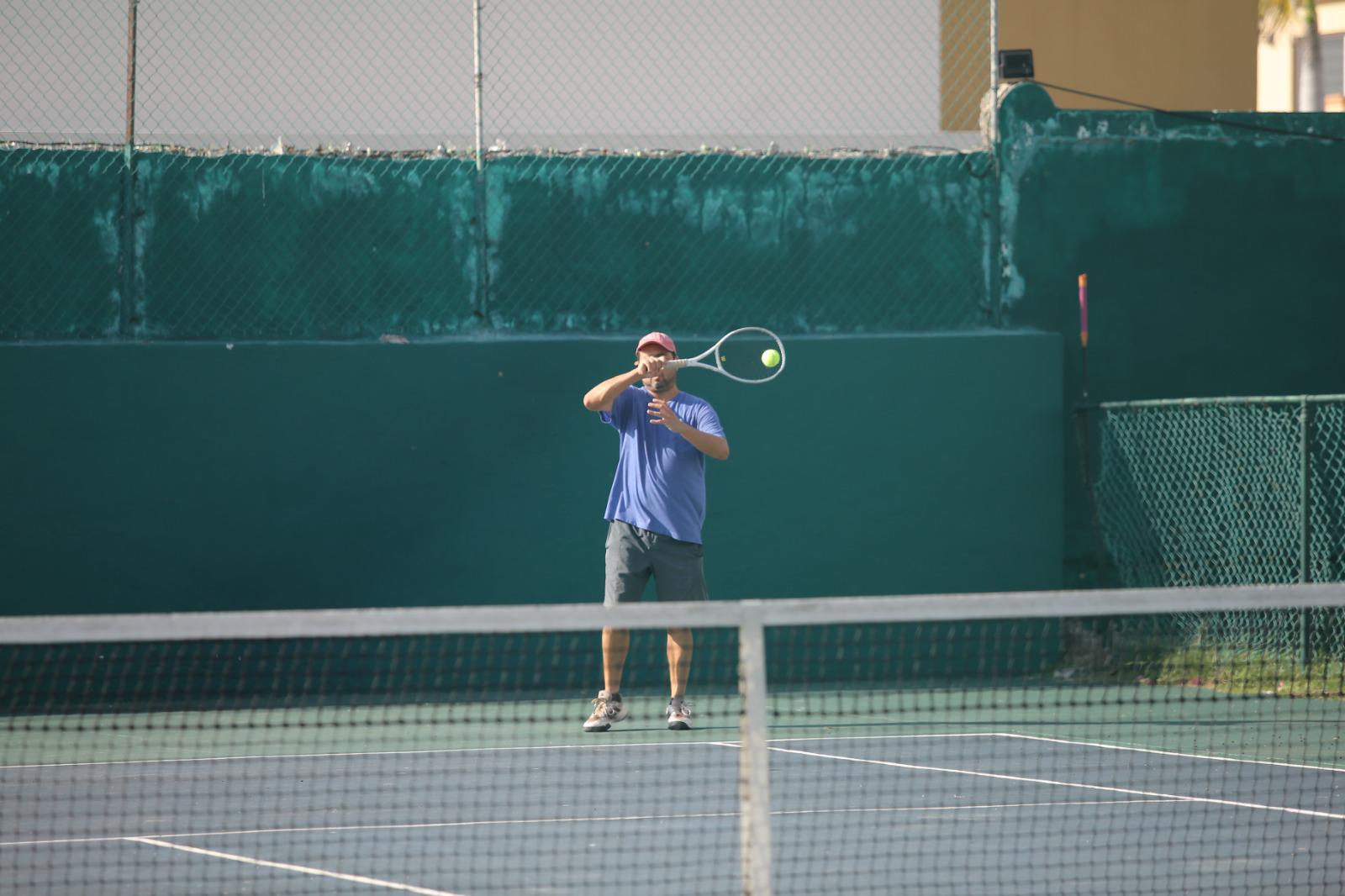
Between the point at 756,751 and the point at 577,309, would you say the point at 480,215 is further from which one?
the point at 756,751

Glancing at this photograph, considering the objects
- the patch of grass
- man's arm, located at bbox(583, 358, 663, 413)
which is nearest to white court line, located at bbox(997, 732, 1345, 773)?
the patch of grass

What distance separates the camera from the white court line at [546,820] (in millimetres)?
5699

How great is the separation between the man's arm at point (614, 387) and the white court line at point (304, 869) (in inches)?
109

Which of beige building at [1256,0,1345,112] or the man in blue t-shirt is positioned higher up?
beige building at [1256,0,1345,112]

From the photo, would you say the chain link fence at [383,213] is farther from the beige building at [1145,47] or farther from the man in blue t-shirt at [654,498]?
the beige building at [1145,47]

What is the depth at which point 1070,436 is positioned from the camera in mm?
10523

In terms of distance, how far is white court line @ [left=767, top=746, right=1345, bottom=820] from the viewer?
6000mm

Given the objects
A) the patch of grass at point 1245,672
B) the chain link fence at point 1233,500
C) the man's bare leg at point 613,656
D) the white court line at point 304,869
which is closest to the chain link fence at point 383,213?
the chain link fence at point 1233,500

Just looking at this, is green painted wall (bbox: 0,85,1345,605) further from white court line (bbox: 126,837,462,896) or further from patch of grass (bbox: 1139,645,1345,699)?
white court line (bbox: 126,837,462,896)

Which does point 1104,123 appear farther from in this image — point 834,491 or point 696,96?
point 696,96

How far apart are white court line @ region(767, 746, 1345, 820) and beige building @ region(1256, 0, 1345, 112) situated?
36163 mm

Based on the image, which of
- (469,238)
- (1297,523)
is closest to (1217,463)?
(1297,523)

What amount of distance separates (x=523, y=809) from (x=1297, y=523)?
503 centimetres

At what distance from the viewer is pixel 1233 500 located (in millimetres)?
9625
